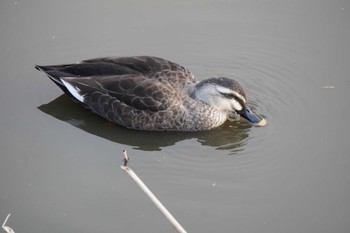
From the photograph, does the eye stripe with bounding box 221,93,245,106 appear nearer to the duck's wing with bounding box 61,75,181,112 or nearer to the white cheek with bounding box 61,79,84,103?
the duck's wing with bounding box 61,75,181,112

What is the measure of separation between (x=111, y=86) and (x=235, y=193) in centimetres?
219

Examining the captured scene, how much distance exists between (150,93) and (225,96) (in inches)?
40.0

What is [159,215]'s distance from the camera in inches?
290

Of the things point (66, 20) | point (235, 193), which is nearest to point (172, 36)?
point (66, 20)

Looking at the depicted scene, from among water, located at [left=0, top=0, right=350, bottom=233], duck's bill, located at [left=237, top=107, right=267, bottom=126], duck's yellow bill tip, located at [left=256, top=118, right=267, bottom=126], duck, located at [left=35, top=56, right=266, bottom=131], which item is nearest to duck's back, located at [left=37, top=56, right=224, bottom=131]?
duck, located at [left=35, top=56, right=266, bottom=131]

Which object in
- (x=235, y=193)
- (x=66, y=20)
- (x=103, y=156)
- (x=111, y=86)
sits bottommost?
(x=235, y=193)

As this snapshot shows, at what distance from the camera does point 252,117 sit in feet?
28.6

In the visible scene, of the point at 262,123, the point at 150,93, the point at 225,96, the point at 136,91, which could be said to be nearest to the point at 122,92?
the point at 136,91

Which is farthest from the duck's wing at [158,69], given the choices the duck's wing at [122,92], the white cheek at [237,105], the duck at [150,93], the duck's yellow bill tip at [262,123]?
the duck's yellow bill tip at [262,123]

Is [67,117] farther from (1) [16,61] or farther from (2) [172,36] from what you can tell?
(2) [172,36]

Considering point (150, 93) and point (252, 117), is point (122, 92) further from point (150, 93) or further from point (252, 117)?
point (252, 117)

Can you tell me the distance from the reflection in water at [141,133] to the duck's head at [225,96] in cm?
21

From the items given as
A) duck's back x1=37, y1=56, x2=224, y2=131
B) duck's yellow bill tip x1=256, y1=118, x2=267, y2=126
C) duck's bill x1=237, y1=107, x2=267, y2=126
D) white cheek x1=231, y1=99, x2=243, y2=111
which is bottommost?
duck's yellow bill tip x1=256, y1=118, x2=267, y2=126

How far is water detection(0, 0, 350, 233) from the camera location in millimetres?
7480
